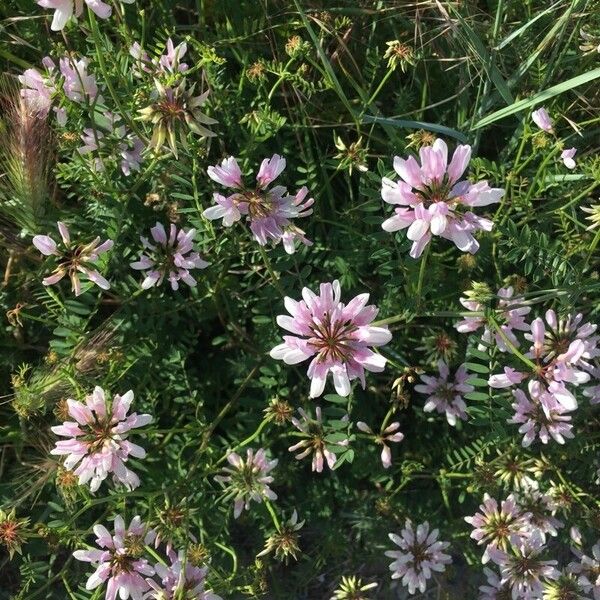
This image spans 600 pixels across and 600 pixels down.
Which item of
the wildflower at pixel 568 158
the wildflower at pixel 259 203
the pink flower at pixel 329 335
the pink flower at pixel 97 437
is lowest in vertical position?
the pink flower at pixel 97 437

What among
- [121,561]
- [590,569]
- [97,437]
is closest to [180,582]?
[121,561]

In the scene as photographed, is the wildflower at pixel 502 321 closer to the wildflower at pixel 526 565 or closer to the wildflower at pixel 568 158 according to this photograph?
the wildflower at pixel 568 158

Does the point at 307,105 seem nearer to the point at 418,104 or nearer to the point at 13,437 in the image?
the point at 418,104

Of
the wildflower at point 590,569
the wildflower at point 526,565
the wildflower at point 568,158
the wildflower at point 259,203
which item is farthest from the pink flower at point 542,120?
the wildflower at point 590,569

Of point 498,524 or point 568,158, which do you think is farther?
point 498,524

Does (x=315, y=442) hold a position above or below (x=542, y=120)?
below

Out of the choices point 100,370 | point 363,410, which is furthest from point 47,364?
point 363,410

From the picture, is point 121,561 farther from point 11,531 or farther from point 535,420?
point 535,420
